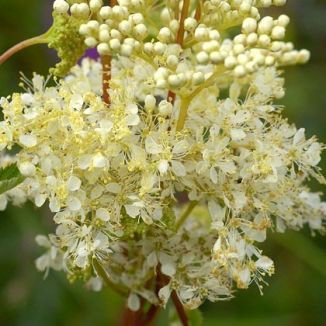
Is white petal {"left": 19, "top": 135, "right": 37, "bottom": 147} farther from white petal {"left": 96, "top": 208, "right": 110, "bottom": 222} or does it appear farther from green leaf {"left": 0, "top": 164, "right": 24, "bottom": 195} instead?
white petal {"left": 96, "top": 208, "right": 110, "bottom": 222}

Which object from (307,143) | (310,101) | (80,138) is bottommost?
(310,101)

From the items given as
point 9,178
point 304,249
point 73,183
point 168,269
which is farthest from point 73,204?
point 304,249

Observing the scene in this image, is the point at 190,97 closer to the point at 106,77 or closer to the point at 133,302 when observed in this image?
the point at 106,77

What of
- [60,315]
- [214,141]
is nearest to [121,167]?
[214,141]

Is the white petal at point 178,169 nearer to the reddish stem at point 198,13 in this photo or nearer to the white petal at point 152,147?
the white petal at point 152,147

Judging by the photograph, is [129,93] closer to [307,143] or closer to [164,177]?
[164,177]

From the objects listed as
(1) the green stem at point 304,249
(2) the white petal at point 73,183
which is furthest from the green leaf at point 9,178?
(1) the green stem at point 304,249

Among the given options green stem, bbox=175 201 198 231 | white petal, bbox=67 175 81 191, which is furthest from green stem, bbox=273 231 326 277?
white petal, bbox=67 175 81 191
